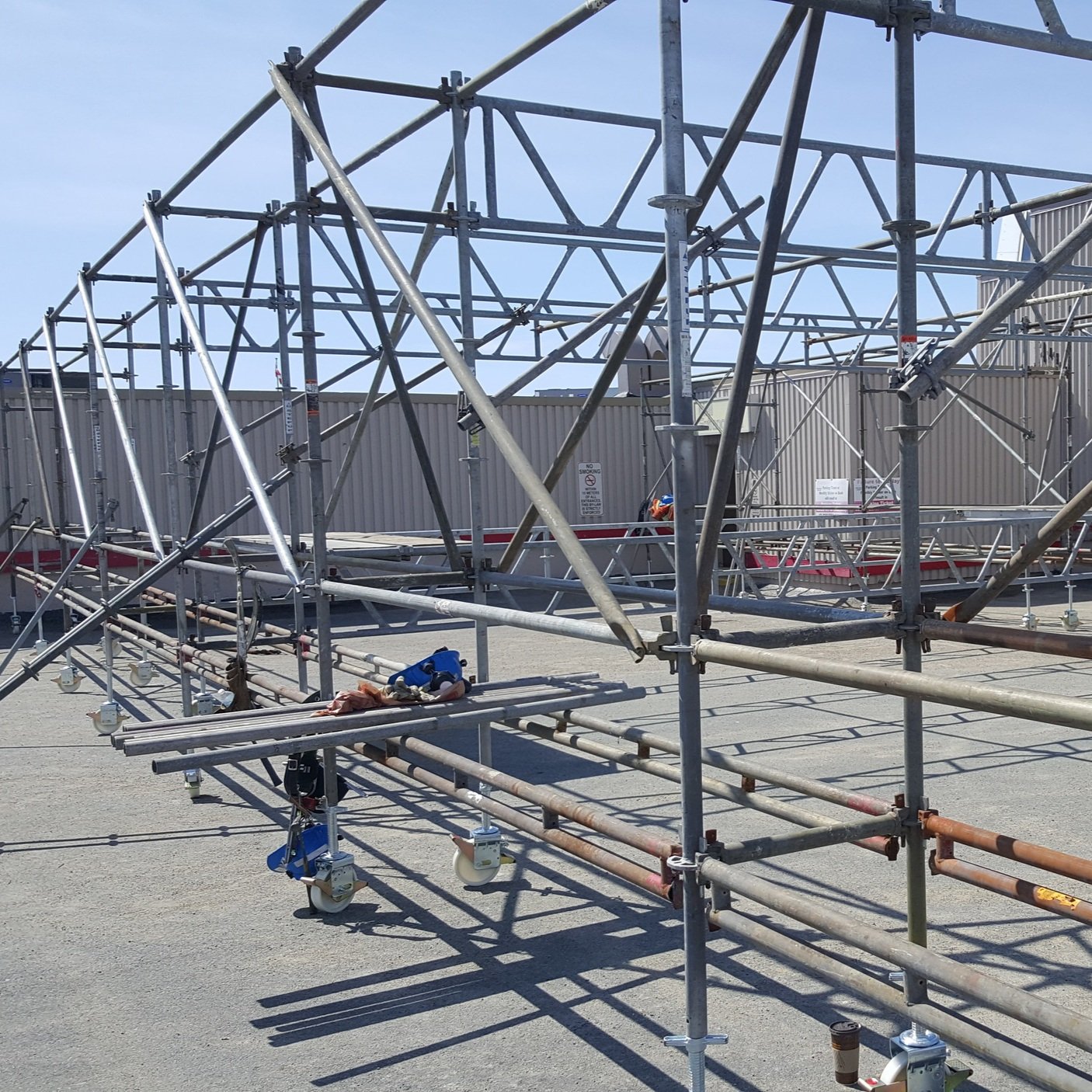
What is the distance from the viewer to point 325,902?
5.83 metres

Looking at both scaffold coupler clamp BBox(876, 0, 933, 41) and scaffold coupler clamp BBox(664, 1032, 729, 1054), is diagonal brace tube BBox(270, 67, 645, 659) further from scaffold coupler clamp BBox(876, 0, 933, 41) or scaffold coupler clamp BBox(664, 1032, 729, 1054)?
scaffold coupler clamp BBox(876, 0, 933, 41)

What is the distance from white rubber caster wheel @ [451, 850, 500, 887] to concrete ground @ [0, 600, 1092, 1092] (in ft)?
0.24

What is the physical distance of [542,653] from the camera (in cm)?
1489

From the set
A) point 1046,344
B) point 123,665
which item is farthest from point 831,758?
point 1046,344

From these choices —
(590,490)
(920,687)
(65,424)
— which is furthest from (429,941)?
(590,490)

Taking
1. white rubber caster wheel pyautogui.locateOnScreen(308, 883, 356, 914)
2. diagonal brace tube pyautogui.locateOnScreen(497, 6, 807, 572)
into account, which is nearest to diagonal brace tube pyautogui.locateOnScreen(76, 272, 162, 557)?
white rubber caster wheel pyautogui.locateOnScreen(308, 883, 356, 914)

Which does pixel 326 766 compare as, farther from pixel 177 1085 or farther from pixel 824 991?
pixel 824 991

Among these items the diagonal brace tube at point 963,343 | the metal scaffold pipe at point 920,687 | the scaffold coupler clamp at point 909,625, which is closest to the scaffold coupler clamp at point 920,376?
the diagonal brace tube at point 963,343

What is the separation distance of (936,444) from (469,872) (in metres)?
18.9

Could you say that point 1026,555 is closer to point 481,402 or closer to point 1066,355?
point 481,402

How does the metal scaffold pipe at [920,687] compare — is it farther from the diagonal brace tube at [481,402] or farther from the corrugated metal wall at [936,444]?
the corrugated metal wall at [936,444]

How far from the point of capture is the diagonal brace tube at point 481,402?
11.9 feet

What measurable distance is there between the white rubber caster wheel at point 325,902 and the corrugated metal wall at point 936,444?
17.6 meters

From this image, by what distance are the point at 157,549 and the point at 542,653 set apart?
7.57 metres
